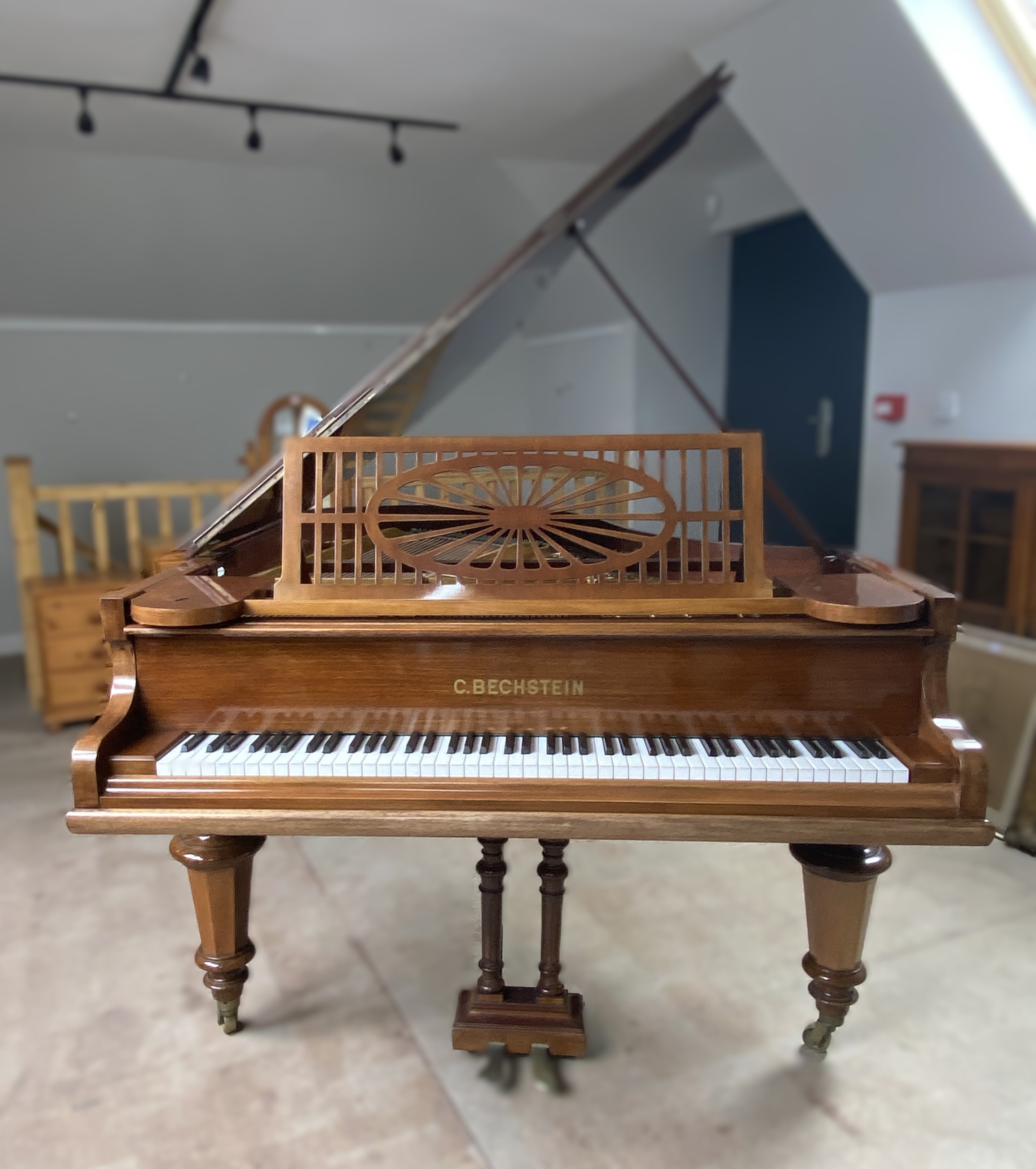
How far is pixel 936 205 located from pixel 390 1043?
312 cm

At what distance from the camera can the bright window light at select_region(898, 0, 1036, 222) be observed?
8.91 feet

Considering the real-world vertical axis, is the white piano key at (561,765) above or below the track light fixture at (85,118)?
below

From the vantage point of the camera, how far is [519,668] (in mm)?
1566

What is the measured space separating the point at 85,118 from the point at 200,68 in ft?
1.77

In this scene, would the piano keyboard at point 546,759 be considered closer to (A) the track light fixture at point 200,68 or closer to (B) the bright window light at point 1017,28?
(B) the bright window light at point 1017,28

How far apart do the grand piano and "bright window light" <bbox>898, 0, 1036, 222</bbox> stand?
1.94 metres

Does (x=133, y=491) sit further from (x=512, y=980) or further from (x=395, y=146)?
(x=512, y=980)

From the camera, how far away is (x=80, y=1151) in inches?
66.1

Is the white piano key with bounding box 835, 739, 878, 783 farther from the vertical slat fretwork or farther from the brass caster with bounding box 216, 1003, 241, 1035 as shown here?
the brass caster with bounding box 216, 1003, 241, 1035

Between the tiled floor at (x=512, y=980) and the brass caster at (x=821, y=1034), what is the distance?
66mm

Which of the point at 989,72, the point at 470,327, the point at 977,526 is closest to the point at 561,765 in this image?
the point at 470,327

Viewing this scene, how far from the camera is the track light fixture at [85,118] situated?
3.35 metres

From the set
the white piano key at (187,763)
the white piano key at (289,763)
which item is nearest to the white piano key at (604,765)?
the white piano key at (289,763)

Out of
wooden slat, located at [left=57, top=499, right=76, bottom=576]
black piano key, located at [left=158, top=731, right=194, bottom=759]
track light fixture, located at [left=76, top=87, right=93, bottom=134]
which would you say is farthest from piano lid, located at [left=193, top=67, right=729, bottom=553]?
wooden slat, located at [left=57, top=499, right=76, bottom=576]
